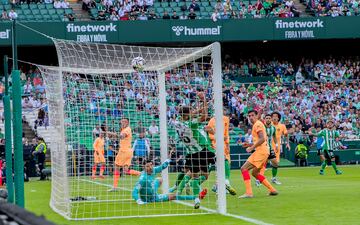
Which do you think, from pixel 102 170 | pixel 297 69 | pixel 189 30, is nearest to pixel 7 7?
pixel 189 30

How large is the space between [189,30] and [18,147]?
110 feet

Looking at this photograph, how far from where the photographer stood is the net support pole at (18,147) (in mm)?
12141

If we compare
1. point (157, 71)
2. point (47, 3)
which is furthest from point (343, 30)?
point (157, 71)

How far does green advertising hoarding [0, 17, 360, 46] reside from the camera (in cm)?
4331

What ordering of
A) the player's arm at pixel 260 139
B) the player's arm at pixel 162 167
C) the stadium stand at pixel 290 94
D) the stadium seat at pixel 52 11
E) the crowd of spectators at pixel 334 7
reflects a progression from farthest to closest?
the crowd of spectators at pixel 334 7 → the stadium seat at pixel 52 11 → the stadium stand at pixel 290 94 → the player's arm at pixel 260 139 → the player's arm at pixel 162 167

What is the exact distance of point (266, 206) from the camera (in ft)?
56.3

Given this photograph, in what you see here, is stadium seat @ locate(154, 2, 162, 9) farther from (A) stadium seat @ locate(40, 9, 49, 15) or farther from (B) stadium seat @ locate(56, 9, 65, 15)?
(A) stadium seat @ locate(40, 9, 49, 15)

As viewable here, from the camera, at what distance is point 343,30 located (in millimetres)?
46906

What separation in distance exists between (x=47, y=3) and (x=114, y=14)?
3410mm

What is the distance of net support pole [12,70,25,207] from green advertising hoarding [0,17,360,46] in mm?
30170

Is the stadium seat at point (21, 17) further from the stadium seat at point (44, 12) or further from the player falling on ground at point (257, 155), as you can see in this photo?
the player falling on ground at point (257, 155)

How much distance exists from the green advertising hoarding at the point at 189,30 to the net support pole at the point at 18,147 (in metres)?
30.2

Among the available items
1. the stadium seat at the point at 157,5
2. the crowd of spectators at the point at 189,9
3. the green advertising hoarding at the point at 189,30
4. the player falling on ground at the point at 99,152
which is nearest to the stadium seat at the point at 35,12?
→ the green advertising hoarding at the point at 189,30

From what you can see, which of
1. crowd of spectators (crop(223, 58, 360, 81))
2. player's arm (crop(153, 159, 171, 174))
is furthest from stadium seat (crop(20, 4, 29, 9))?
player's arm (crop(153, 159, 171, 174))
